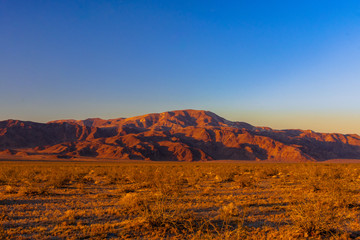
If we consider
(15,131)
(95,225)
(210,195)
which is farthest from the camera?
(15,131)

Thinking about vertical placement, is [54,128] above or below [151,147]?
above

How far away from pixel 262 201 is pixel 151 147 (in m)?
99.6

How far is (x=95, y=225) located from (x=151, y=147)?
103391mm

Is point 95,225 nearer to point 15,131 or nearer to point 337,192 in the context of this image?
point 337,192

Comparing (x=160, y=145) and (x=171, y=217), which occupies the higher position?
(x=171, y=217)

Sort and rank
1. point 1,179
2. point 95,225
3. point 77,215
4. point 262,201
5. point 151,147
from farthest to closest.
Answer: point 151,147, point 1,179, point 262,201, point 77,215, point 95,225

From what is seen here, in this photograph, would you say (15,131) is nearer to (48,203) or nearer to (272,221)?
(48,203)

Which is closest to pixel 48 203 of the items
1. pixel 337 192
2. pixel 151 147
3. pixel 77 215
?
pixel 77 215

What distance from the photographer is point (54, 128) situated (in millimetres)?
141125

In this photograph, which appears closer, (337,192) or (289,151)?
(337,192)

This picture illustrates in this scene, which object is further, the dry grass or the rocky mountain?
the rocky mountain

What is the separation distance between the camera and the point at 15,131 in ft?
426

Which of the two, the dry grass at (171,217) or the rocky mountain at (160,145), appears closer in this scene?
the dry grass at (171,217)

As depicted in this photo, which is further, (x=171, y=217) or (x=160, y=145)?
(x=160, y=145)
